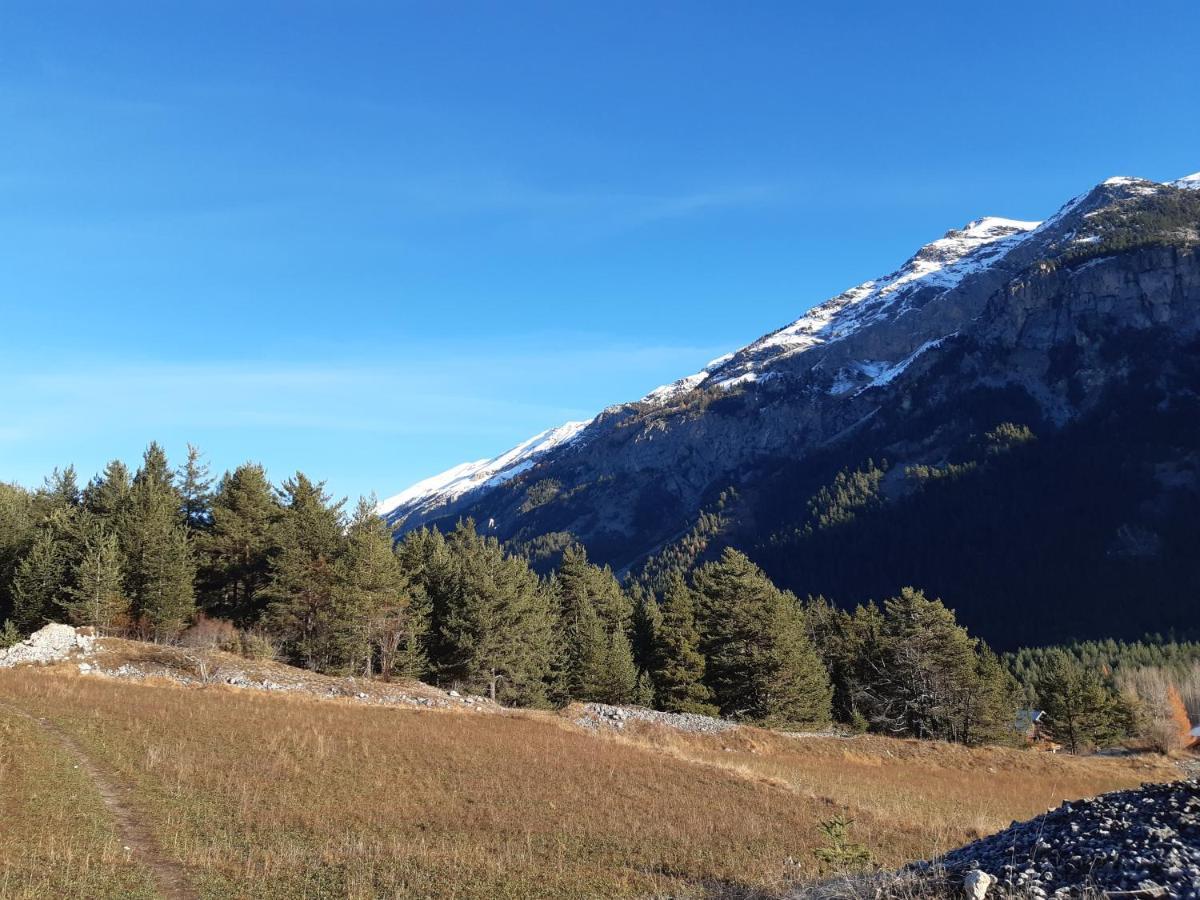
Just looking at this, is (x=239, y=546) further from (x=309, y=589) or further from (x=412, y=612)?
(x=412, y=612)

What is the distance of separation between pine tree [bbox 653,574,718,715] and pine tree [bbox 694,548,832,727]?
5.29 feet

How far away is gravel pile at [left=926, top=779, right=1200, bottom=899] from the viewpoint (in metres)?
7.49

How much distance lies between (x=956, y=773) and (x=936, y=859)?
1263 inches

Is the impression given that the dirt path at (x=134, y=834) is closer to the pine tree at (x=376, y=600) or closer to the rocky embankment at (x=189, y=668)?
the rocky embankment at (x=189, y=668)

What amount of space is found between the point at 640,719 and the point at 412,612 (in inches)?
796

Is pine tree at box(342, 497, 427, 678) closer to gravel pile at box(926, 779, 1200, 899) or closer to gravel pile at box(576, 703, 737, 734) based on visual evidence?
gravel pile at box(576, 703, 737, 734)

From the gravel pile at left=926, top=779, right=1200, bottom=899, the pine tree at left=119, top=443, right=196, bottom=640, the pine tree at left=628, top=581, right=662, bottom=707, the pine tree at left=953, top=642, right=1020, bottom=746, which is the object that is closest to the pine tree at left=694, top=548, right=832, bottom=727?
the pine tree at left=628, top=581, right=662, bottom=707

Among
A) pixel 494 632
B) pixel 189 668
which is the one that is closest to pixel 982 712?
pixel 494 632

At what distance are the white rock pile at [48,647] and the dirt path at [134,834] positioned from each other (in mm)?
19825

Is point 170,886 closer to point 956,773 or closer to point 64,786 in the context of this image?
point 64,786

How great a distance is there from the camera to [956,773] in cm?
3669

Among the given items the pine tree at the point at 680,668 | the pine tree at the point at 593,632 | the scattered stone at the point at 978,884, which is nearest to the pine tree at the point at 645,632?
the pine tree at the point at 593,632

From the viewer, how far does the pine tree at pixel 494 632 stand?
4988 cm

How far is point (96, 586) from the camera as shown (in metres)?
40.2
